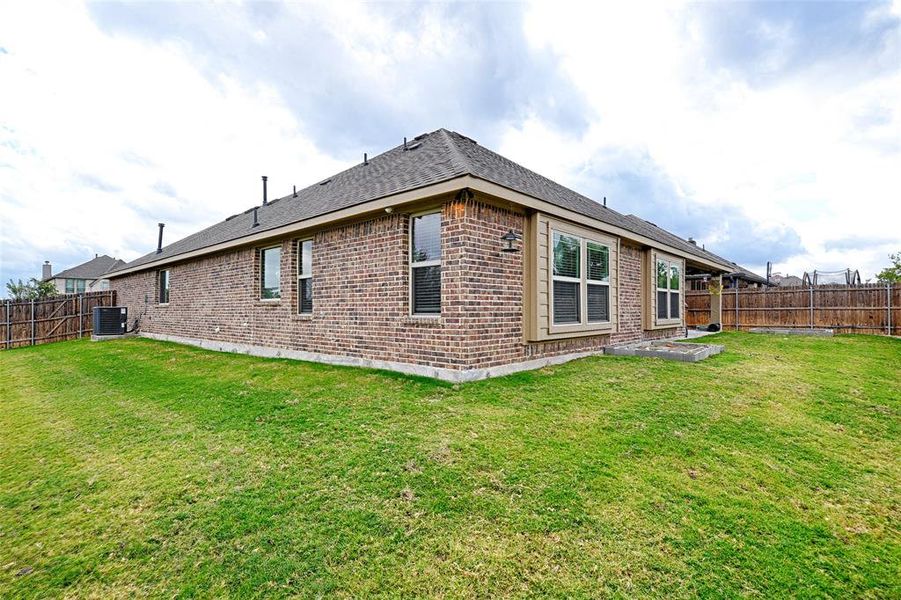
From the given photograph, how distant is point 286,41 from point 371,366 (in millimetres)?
8391

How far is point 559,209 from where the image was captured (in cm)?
689

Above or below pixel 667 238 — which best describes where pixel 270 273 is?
below

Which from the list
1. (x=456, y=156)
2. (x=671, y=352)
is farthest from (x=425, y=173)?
(x=671, y=352)

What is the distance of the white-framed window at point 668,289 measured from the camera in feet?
36.2

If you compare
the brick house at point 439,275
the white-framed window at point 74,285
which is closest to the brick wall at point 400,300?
the brick house at point 439,275

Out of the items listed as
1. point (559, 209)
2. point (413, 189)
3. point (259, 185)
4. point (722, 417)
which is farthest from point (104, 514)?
point (259, 185)

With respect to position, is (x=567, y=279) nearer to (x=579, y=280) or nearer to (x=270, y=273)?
(x=579, y=280)

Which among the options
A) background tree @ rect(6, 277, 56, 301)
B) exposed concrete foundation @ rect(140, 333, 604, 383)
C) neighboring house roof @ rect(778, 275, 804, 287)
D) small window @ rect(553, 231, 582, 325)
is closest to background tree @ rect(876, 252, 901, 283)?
neighboring house roof @ rect(778, 275, 804, 287)

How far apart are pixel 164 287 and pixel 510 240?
1410cm

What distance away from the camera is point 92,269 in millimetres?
42312

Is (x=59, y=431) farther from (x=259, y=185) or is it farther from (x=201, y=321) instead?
(x=259, y=185)

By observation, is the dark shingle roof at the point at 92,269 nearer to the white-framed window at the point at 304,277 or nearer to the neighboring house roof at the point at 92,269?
the neighboring house roof at the point at 92,269

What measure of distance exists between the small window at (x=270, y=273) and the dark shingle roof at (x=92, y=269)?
41475mm

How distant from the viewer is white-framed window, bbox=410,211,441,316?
6.10 meters
